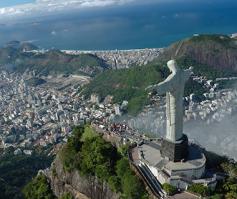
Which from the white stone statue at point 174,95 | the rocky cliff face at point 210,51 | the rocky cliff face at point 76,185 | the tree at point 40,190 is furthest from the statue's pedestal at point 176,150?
the rocky cliff face at point 210,51

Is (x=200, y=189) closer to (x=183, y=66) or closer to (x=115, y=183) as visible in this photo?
(x=115, y=183)

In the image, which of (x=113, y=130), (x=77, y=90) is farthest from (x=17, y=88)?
(x=113, y=130)

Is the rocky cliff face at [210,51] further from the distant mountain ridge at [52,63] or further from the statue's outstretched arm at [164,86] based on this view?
the statue's outstretched arm at [164,86]

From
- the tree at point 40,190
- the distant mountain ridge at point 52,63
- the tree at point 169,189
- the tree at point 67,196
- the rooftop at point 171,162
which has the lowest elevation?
the distant mountain ridge at point 52,63

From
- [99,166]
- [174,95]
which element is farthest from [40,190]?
[174,95]

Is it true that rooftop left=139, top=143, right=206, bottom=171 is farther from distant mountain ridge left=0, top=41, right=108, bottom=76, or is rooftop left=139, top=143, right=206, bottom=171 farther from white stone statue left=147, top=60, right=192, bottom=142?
distant mountain ridge left=0, top=41, right=108, bottom=76

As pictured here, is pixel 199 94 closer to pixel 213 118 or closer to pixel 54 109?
pixel 213 118

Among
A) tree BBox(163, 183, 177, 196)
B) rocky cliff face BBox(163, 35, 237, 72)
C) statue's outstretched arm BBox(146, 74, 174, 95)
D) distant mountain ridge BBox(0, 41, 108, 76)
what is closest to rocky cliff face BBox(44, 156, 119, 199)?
tree BBox(163, 183, 177, 196)
